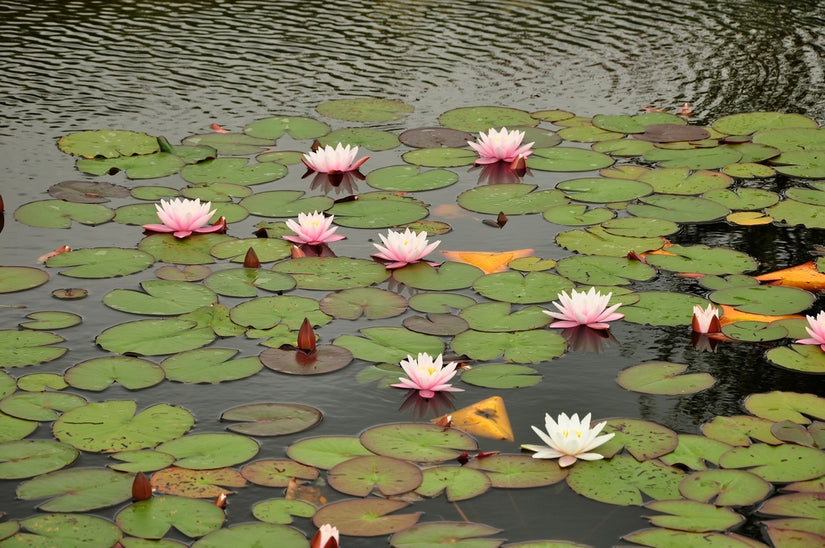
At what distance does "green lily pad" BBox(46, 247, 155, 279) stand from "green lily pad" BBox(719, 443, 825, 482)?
2.65m

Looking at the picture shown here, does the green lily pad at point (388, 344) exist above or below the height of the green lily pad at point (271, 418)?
above

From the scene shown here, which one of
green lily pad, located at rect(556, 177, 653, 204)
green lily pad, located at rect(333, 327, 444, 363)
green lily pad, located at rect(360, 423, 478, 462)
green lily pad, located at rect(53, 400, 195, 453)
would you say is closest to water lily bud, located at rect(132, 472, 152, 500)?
green lily pad, located at rect(53, 400, 195, 453)

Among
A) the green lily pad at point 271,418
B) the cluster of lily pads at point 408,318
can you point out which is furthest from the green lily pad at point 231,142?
the green lily pad at point 271,418

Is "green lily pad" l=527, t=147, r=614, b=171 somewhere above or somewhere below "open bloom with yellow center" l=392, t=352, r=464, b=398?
above

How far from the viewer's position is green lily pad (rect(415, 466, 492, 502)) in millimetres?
2965

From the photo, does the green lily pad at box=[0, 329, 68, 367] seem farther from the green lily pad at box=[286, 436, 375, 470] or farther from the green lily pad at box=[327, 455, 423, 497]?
the green lily pad at box=[327, 455, 423, 497]

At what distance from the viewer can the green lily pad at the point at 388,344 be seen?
12.4 ft

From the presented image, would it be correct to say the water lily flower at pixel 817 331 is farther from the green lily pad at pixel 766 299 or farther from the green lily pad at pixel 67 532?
the green lily pad at pixel 67 532

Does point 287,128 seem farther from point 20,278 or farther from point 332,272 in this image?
point 20,278

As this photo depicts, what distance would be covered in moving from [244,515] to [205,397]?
2.42 ft

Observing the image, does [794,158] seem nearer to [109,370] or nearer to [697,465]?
[697,465]

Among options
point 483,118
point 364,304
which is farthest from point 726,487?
point 483,118

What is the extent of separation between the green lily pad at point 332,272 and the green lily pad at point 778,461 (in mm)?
1797

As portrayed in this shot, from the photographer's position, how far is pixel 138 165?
5598 millimetres
